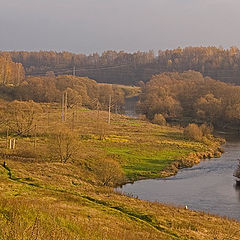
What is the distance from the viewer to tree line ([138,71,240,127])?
3922 inches

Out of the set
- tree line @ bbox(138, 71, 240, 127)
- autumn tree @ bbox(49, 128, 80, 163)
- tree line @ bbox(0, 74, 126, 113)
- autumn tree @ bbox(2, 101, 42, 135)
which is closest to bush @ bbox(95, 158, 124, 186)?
autumn tree @ bbox(49, 128, 80, 163)

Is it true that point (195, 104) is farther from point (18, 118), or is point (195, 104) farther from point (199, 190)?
point (199, 190)

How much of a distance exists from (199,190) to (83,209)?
67.0 feet

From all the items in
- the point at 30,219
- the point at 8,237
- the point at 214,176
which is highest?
the point at 8,237

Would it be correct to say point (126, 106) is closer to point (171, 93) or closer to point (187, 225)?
point (171, 93)

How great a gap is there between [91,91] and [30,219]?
4657 inches

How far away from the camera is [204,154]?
60.4 metres

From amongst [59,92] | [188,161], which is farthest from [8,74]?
[188,161]

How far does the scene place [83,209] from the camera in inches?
891

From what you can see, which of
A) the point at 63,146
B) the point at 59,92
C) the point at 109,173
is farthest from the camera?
the point at 59,92

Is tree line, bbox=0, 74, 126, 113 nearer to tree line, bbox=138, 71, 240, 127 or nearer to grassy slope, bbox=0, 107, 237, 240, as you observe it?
tree line, bbox=138, 71, 240, 127

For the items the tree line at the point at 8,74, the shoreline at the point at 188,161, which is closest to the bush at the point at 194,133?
the shoreline at the point at 188,161

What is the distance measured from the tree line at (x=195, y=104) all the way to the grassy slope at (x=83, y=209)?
5014 centimetres

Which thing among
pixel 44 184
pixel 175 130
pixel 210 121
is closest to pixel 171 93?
pixel 210 121
